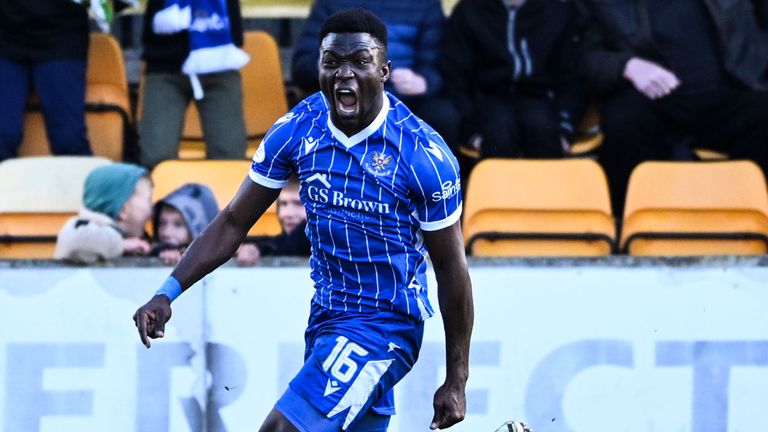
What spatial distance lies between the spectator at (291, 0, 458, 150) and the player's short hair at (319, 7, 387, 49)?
10.8 ft

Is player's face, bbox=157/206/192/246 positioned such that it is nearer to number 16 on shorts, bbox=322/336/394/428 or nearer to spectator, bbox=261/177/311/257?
spectator, bbox=261/177/311/257

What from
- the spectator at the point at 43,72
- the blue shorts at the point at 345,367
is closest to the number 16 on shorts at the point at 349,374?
the blue shorts at the point at 345,367

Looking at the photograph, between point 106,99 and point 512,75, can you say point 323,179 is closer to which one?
point 512,75

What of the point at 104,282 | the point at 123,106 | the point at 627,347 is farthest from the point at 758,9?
the point at 104,282

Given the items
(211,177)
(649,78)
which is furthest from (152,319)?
(649,78)

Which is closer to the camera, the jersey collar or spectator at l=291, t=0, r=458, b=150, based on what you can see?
the jersey collar

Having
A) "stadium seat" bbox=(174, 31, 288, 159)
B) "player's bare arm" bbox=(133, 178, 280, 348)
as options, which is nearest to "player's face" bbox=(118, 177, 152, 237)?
"stadium seat" bbox=(174, 31, 288, 159)

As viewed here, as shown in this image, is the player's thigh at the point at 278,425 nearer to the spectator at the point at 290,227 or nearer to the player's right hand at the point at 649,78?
the spectator at the point at 290,227

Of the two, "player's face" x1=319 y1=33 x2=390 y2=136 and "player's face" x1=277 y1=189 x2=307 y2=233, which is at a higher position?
"player's face" x1=319 y1=33 x2=390 y2=136

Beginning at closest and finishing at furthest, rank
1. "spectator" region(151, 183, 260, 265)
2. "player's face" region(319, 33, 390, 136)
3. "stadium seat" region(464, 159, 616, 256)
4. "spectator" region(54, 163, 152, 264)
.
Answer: "player's face" region(319, 33, 390, 136)
"spectator" region(54, 163, 152, 264)
"spectator" region(151, 183, 260, 265)
"stadium seat" region(464, 159, 616, 256)

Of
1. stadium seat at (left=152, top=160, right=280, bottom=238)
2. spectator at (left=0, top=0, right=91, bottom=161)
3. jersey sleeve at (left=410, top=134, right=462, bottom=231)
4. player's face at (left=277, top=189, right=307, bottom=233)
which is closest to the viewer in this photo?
jersey sleeve at (left=410, top=134, right=462, bottom=231)

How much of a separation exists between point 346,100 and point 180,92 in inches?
149

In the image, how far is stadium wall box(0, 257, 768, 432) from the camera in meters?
6.17

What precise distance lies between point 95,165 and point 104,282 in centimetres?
147
